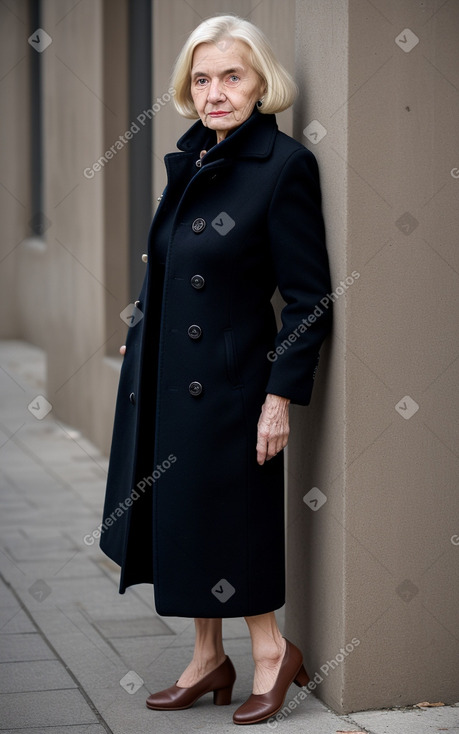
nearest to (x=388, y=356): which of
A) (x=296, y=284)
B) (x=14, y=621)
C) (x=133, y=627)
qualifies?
(x=296, y=284)

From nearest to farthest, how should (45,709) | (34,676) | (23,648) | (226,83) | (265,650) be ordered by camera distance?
(226,83), (265,650), (45,709), (34,676), (23,648)

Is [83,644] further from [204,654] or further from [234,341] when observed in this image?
[234,341]

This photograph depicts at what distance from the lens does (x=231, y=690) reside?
3971mm

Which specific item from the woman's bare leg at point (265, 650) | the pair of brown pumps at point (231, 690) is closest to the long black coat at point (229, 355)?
the woman's bare leg at point (265, 650)

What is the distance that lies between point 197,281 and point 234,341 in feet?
0.69

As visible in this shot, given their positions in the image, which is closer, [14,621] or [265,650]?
[265,650]

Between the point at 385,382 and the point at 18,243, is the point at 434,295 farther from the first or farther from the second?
the point at 18,243

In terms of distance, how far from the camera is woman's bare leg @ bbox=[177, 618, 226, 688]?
3.95 metres

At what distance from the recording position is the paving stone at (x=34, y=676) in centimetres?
414

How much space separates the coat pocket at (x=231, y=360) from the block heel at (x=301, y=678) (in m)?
0.95

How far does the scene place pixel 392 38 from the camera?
3.60 meters

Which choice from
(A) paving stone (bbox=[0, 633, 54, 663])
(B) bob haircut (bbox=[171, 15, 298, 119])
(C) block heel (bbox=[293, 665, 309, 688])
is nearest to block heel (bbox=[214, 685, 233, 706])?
(C) block heel (bbox=[293, 665, 309, 688])

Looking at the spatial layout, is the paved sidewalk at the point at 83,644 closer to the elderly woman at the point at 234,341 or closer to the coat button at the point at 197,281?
the elderly woman at the point at 234,341

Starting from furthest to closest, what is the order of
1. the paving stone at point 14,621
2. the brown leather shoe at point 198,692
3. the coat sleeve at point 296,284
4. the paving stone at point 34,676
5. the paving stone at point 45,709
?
the paving stone at point 14,621 → the paving stone at point 34,676 → the brown leather shoe at point 198,692 → the paving stone at point 45,709 → the coat sleeve at point 296,284
